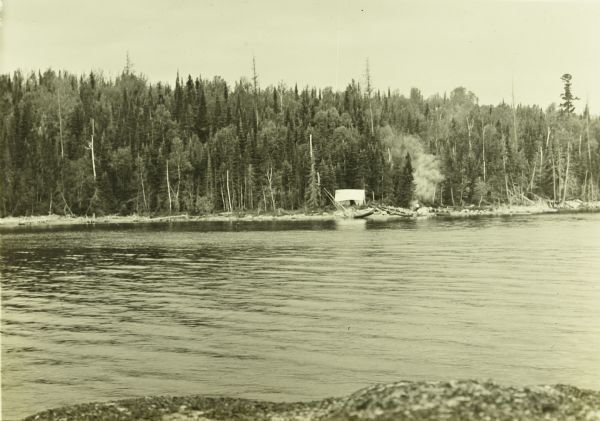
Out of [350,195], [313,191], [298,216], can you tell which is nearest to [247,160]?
[313,191]

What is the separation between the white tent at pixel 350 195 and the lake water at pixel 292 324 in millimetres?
72026

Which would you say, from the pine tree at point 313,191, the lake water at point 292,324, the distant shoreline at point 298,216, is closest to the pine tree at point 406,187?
the distant shoreline at point 298,216

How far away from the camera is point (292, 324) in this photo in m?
21.1

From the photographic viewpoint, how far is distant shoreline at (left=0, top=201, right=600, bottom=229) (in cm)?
11025

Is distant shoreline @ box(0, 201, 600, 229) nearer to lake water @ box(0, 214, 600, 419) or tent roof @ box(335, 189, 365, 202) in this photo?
tent roof @ box(335, 189, 365, 202)

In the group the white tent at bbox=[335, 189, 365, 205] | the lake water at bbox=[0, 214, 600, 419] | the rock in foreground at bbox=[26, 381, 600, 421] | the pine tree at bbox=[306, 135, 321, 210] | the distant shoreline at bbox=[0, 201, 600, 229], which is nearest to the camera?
the rock in foreground at bbox=[26, 381, 600, 421]

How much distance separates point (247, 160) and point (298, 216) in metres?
20.7

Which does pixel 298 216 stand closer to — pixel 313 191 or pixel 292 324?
pixel 313 191

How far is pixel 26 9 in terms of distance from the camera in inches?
1282

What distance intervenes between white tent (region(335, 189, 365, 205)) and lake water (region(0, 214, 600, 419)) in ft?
236

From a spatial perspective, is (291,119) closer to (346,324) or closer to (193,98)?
(193,98)

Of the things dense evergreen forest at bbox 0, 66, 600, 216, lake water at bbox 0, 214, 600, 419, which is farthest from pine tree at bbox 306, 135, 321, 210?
lake water at bbox 0, 214, 600, 419

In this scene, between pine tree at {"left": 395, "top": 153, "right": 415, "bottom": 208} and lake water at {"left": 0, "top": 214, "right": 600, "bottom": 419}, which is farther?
pine tree at {"left": 395, "top": 153, "right": 415, "bottom": 208}

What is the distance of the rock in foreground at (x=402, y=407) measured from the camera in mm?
9102
